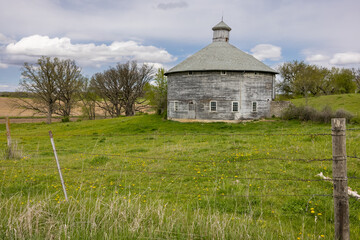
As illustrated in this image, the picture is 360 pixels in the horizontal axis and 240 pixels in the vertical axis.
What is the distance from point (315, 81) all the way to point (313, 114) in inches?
1110

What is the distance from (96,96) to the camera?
63094mm

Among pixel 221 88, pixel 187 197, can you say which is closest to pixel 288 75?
pixel 221 88

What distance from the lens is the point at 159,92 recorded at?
1911 inches

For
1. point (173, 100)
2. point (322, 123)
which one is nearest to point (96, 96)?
point (173, 100)

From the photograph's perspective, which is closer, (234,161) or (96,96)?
(234,161)

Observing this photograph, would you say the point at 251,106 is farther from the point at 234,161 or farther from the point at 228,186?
the point at 228,186

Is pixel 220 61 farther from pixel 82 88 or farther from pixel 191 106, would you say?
pixel 82 88

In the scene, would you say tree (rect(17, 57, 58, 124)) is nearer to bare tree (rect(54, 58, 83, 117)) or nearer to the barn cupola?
bare tree (rect(54, 58, 83, 117))

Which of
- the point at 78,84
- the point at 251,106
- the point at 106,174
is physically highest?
the point at 78,84

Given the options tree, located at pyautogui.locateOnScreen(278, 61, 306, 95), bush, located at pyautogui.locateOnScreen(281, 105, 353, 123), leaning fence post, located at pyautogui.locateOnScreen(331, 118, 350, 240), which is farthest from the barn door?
tree, located at pyautogui.locateOnScreen(278, 61, 306, 95)

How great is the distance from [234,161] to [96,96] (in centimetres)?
5613

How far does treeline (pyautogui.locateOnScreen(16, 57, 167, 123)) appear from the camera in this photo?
49812mm

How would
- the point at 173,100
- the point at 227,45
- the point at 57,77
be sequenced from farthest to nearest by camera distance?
the point at 57,77 → the point at 227,45 → the point at 173,100

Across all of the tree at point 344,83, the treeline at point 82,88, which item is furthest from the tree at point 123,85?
the tree at point 344,83
